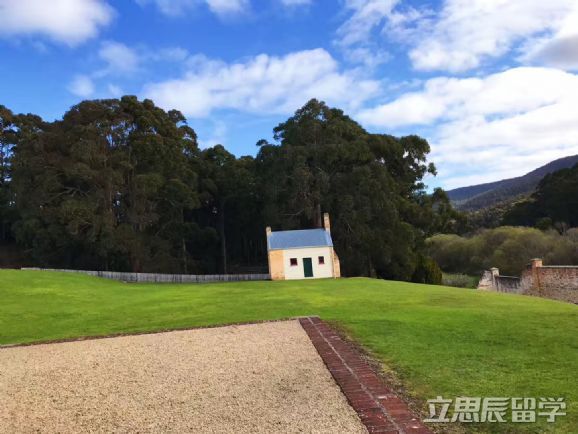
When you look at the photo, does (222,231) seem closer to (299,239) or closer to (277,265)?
(299,239)

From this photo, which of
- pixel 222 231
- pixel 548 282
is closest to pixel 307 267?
pixel 548 282

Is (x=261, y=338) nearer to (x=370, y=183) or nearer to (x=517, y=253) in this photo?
(x=370, y=183)

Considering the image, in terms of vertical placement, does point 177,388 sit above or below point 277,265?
below

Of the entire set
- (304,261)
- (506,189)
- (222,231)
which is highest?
(506,189)

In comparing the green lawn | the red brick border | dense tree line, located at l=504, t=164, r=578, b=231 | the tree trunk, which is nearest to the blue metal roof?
the green lawn

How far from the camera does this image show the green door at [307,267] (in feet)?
101

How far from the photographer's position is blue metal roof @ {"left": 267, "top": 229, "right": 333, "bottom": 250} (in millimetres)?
31172

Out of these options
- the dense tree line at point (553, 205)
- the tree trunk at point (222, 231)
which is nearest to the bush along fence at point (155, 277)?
the tree trunk at point (222, 231)

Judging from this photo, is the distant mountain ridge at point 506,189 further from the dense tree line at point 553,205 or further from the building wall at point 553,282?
the building wall at point 553,282

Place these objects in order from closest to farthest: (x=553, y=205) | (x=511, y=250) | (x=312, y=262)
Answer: (x=312, y=262), (x=511, y=250), (x=553, y=205)

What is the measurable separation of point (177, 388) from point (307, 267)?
977 inches

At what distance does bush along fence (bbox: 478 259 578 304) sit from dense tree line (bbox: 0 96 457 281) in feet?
→ 27.8

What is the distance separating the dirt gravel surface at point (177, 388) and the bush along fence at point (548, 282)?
844 inches

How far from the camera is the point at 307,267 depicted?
31.0 meters
